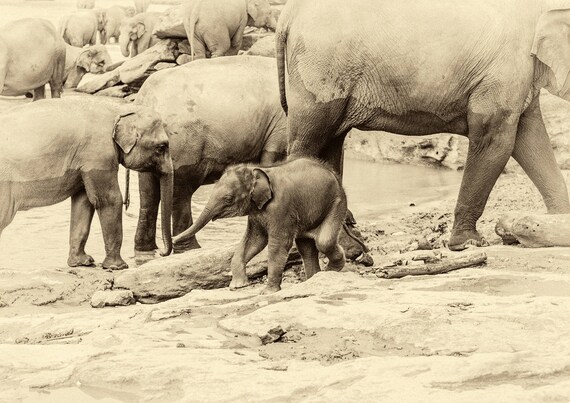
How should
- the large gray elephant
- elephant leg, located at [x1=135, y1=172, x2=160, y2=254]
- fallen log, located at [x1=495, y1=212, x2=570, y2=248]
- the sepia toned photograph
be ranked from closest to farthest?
1. the sepia toned photograph
2. fallen log, located at [x1=495, y1=212, x2=570, y2=248]
3. elephant leg, located at [x1=135, y1=172, x2=160, y2=254]
4. the large gray elephant

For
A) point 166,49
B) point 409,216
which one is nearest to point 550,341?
point 409,216

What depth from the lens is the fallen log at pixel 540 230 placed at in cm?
775

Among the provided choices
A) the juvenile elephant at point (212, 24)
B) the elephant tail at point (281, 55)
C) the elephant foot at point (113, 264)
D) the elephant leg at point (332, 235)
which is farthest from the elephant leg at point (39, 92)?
the elephant leg at point (332, 235)

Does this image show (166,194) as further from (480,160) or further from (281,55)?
(480,160)

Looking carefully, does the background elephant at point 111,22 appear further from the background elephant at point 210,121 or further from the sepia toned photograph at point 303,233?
the background elephant at point 210,121

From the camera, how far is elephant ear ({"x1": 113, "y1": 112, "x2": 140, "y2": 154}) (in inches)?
340

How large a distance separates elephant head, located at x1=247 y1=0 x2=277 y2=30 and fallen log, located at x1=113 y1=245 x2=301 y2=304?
44.9 feet

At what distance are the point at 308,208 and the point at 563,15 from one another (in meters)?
2.27

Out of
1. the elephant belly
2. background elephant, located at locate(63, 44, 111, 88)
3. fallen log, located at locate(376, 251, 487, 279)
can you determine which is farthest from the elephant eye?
background elephant, located at locate(63, 44, 111, 88)

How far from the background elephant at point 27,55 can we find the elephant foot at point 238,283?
12.1m

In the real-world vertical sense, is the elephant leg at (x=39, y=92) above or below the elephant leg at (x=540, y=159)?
below

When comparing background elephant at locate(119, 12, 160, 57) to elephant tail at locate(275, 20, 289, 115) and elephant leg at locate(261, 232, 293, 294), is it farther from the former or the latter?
elephant leg at locate(261, 232, 293, 294)

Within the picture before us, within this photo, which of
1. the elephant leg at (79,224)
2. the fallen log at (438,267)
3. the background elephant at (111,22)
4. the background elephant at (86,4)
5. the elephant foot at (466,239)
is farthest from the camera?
the background elephant at (86,4)

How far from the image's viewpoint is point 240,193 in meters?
6.94
